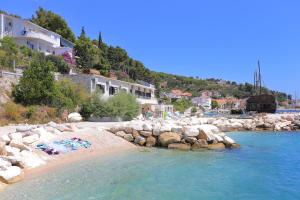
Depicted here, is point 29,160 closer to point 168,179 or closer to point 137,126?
point 168,179

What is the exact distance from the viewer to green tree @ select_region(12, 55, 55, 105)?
1278 inches

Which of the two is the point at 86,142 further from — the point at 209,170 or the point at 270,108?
the point at 270,108

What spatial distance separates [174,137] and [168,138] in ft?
1.58

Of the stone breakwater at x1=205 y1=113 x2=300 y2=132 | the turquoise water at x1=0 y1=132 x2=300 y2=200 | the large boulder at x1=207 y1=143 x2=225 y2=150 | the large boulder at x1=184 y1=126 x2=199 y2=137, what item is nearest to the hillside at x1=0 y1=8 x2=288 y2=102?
the stone breakwater at x1=205 y1=113 x2=300 y2=132

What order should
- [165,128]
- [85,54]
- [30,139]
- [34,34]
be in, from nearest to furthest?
[30,139] < [165,128] < [34,34] < [85,54]

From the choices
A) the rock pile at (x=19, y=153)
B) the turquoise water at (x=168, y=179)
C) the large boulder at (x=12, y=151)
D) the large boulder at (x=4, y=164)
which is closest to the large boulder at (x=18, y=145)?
the rock pile at (x=19, y=153)

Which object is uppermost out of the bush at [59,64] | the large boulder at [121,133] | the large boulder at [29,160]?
the bush at [59,64]

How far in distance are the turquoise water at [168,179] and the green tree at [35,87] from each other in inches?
572

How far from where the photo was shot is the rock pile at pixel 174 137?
25734 millimetres

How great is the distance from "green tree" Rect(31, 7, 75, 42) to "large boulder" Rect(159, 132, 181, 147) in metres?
50.4

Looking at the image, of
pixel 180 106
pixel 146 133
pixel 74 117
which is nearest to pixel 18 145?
pixel 146 133

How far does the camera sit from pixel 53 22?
231 ft

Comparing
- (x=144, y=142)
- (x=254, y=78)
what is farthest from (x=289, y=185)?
(x=254, y=78)

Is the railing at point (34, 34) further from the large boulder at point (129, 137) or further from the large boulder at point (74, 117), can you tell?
the large boulder at point (129, 137)
